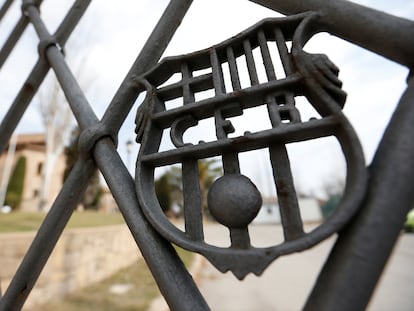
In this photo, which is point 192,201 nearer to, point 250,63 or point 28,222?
point 250,63

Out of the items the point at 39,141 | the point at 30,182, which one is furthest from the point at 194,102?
the point at 39,141

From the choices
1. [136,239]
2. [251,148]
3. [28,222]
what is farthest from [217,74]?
[28,222]

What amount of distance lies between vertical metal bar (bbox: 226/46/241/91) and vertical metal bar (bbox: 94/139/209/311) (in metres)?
0.23

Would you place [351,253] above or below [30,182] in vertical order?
below

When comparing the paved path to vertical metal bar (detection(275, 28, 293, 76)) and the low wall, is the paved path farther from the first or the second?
vertical metal bar (detection(275, 28, 293, 76))

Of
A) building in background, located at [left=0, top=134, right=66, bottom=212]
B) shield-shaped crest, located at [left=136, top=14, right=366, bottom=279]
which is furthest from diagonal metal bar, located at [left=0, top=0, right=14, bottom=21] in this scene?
building in background, located at [left=0, top=134, right=66, bottom=212]

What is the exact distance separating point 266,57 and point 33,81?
73 cm

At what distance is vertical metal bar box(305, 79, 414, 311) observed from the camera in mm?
247

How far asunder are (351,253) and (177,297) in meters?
0.21

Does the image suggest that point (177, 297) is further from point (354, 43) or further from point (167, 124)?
point (354, 43)

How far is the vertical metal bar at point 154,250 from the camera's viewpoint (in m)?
0.31

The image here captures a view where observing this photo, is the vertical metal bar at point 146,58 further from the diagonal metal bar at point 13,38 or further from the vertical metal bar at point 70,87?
the diagonal metal bar at point 13,38

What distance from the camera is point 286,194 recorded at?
1.04ft

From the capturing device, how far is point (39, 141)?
1033 cm
